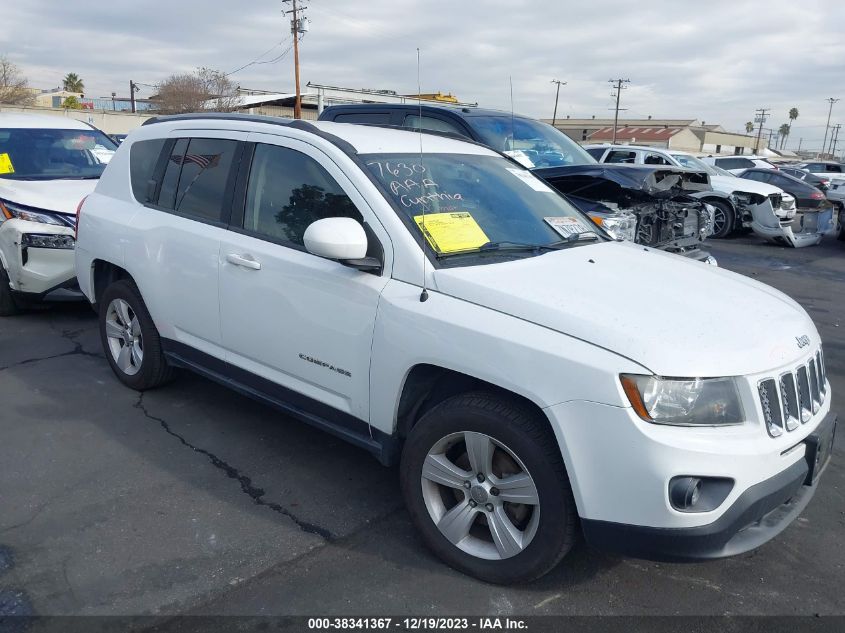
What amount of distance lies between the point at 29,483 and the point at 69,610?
1233mm

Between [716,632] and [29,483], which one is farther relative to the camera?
[29,483]

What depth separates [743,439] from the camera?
98.4 inches

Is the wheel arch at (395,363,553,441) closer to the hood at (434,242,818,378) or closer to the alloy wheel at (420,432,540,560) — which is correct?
the alloy wheel at (420,432,540,560)

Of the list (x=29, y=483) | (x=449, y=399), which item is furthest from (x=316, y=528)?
(x=29, y=483)

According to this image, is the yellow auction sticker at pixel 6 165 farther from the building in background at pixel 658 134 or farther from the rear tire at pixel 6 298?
the building in background at pixel 658 134

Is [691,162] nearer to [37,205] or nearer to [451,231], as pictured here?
[37,205]

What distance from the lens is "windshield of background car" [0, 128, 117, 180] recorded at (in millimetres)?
7141

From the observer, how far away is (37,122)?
25.3 feet

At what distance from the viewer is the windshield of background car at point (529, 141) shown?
7355 mm

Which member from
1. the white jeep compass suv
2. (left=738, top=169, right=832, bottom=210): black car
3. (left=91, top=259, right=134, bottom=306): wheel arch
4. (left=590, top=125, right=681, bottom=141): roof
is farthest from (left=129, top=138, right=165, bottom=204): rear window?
(left=590, top=125, right=681, bottom=141): roof

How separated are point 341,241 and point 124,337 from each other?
2.61 m

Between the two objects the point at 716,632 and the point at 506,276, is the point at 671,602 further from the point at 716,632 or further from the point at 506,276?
the point at 506,276

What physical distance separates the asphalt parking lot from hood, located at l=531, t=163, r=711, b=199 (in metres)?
3.45

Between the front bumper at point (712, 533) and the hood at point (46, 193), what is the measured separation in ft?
18.6
